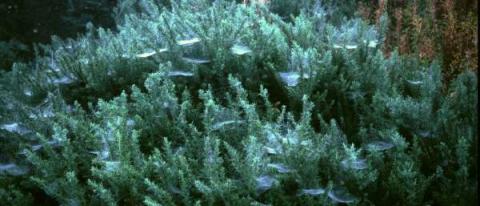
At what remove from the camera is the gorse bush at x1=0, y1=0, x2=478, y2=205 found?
207cm

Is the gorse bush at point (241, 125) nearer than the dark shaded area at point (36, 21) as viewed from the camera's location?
Yes

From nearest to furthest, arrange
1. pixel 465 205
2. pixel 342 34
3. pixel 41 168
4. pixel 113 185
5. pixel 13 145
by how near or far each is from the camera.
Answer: pixel 465 205 < pixel 113 185 < pixel 41 168 < pixel 13 145 < pixel 342 34

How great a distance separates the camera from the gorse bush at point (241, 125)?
2.07m

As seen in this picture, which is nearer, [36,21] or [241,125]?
[241,125]

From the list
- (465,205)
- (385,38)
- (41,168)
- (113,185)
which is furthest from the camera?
(385,38)

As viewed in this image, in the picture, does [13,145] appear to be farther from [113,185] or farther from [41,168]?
[113,185]

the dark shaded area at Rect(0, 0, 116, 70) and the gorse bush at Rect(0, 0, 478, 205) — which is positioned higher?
the dark shaded area at Rect(0, 0, 116, 70)

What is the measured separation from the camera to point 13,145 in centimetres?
278

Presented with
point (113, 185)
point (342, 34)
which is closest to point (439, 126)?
point (342, 34)

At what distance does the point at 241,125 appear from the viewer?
2.55 metres

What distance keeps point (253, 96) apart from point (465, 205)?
4.37 ft

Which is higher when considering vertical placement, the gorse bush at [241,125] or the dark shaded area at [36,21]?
the dark shaded area at [36,21]

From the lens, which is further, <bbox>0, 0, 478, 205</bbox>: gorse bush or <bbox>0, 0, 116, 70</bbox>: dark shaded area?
<bbox>0, 0, 116, 70</bbox>: dark shaded area

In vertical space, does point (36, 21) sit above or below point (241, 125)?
above
